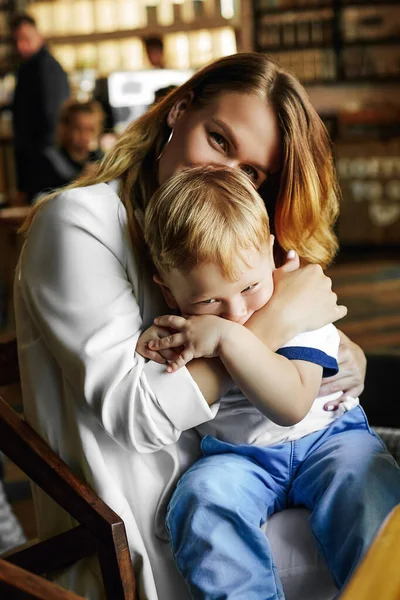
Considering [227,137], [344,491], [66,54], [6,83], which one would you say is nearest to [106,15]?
[66,54]

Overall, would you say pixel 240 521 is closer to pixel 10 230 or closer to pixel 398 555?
pixel 398 555

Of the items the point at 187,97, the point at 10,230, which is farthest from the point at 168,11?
the point at 187,97

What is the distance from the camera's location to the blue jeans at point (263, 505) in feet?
3.42

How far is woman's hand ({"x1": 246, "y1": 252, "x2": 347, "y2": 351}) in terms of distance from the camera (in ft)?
3.71

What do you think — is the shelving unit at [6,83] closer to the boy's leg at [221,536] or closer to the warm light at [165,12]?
the warm light at [165,12]

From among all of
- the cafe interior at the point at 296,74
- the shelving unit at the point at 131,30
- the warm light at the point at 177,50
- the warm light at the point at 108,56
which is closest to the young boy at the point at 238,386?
the cafe interior at the point at 296,74

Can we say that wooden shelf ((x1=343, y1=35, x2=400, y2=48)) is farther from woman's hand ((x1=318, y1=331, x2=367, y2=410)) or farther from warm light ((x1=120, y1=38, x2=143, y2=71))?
woman's hand ((x1=318, y1=331, x2=367, y2=410))

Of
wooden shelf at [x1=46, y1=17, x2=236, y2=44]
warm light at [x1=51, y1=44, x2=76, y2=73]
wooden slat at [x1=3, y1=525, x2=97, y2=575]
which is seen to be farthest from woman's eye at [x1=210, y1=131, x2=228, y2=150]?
warm light at [x1=51, y1=44, x2=76, y2=73]

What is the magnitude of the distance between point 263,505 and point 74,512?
27 centimetres

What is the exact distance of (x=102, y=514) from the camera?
3.51 ft

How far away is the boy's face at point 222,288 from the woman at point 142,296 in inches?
1.2

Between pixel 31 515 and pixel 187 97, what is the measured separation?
66.3 inches

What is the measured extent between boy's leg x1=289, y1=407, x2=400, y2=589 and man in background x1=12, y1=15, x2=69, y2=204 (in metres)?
4.44

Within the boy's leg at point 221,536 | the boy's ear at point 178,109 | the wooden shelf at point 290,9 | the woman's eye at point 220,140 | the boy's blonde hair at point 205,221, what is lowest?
the boy's leg at point 221,536
